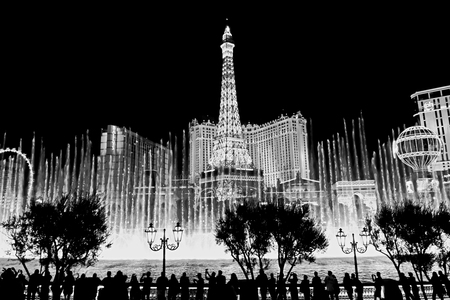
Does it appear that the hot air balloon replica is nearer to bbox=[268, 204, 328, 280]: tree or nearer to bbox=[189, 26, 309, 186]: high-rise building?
bbox=[268, 204, 328, 280]: tree

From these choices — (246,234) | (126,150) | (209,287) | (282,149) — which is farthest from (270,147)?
(209,287)

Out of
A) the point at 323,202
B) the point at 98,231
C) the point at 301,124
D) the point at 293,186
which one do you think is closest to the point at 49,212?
the point at 98,231

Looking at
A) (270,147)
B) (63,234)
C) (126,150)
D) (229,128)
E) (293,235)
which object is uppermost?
(270,147)

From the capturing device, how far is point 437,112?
291ft

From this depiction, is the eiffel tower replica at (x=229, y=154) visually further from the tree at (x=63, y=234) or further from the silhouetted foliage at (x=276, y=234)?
the tree at (x=63, y=234)

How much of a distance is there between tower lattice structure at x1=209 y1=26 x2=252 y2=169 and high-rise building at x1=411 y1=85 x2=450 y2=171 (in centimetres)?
4397

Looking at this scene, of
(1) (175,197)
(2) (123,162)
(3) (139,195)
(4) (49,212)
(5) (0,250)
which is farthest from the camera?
(2) (123,162)

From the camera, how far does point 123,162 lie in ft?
291

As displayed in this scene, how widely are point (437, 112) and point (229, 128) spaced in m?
49.5

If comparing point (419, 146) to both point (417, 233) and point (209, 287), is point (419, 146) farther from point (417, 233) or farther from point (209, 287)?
point (209, 287)

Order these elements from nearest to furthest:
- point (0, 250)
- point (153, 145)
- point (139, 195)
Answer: point (0, 250), point (139, 195), point (153, 145)

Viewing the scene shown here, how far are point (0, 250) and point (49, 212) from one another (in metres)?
30.0

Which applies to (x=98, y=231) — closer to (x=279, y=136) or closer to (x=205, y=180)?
(x=205, y=180)

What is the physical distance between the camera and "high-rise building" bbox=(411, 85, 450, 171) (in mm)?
86750
